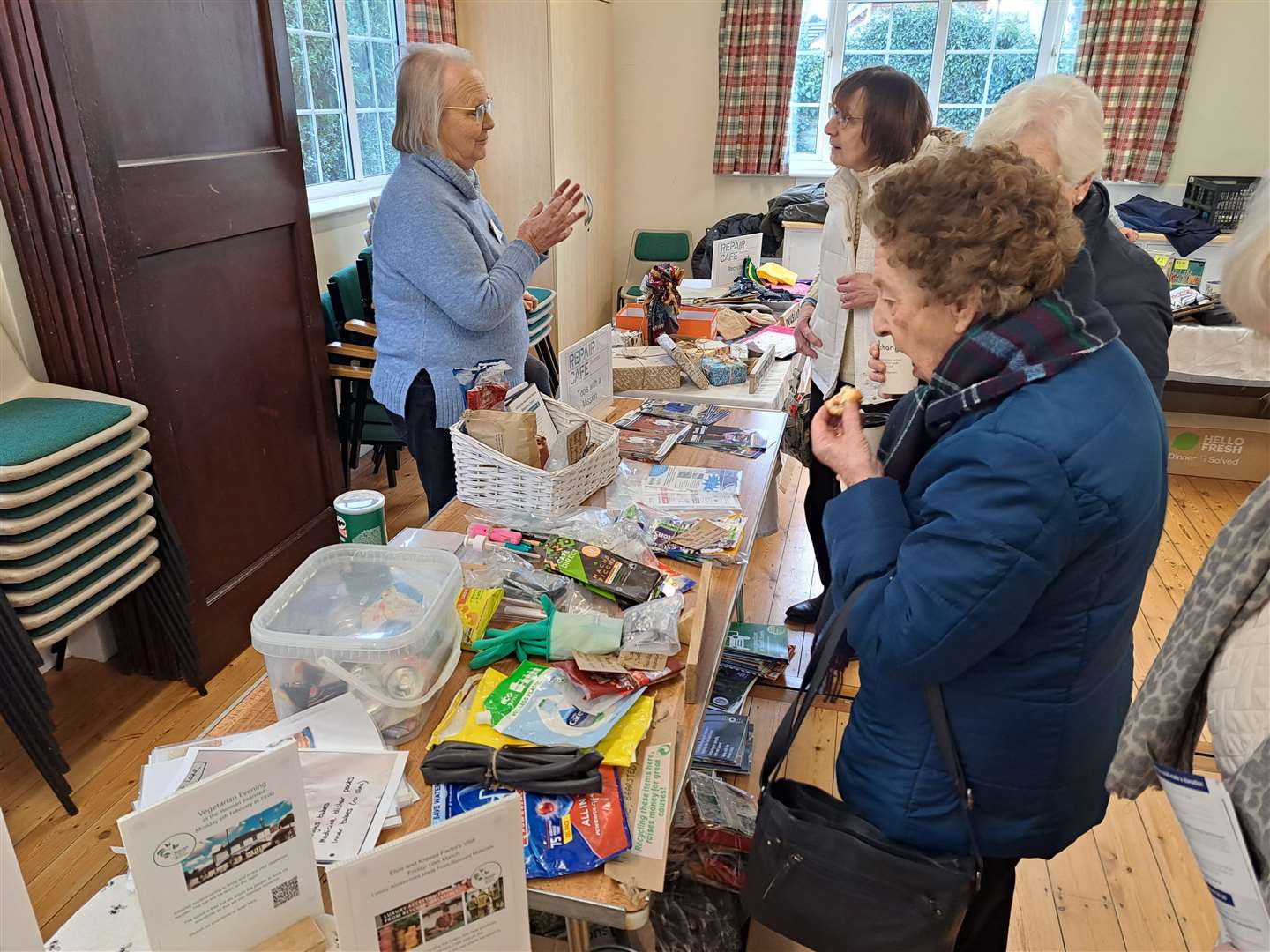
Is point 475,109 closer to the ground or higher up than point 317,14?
closer to the ground

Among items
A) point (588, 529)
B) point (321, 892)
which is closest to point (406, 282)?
point (588, 529)

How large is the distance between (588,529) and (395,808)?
69cm

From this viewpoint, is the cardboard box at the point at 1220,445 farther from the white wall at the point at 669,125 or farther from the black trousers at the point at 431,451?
the black trousers at the point at 431,451

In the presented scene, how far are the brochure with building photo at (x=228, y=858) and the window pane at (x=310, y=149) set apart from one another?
371 centimetres

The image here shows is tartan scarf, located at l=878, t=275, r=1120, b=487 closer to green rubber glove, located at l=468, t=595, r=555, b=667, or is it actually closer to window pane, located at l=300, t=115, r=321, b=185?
green rubber glove, located at l=468, t=595, r=555, b=667

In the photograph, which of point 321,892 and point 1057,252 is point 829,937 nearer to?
point 321,892

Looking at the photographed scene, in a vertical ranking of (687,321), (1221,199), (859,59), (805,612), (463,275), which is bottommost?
(805,612)

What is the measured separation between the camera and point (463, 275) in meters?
1.90

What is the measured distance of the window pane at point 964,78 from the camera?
18.0ft

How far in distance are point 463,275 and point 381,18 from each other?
3.25 m

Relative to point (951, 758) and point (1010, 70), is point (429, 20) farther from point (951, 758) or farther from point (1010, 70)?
point (951, 758)

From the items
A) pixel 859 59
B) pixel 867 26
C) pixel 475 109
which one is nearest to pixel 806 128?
pixel 859 59

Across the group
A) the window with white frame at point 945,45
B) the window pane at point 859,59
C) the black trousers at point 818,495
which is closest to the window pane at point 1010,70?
the window with white frame at point 945,45

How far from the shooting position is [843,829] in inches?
45.6
